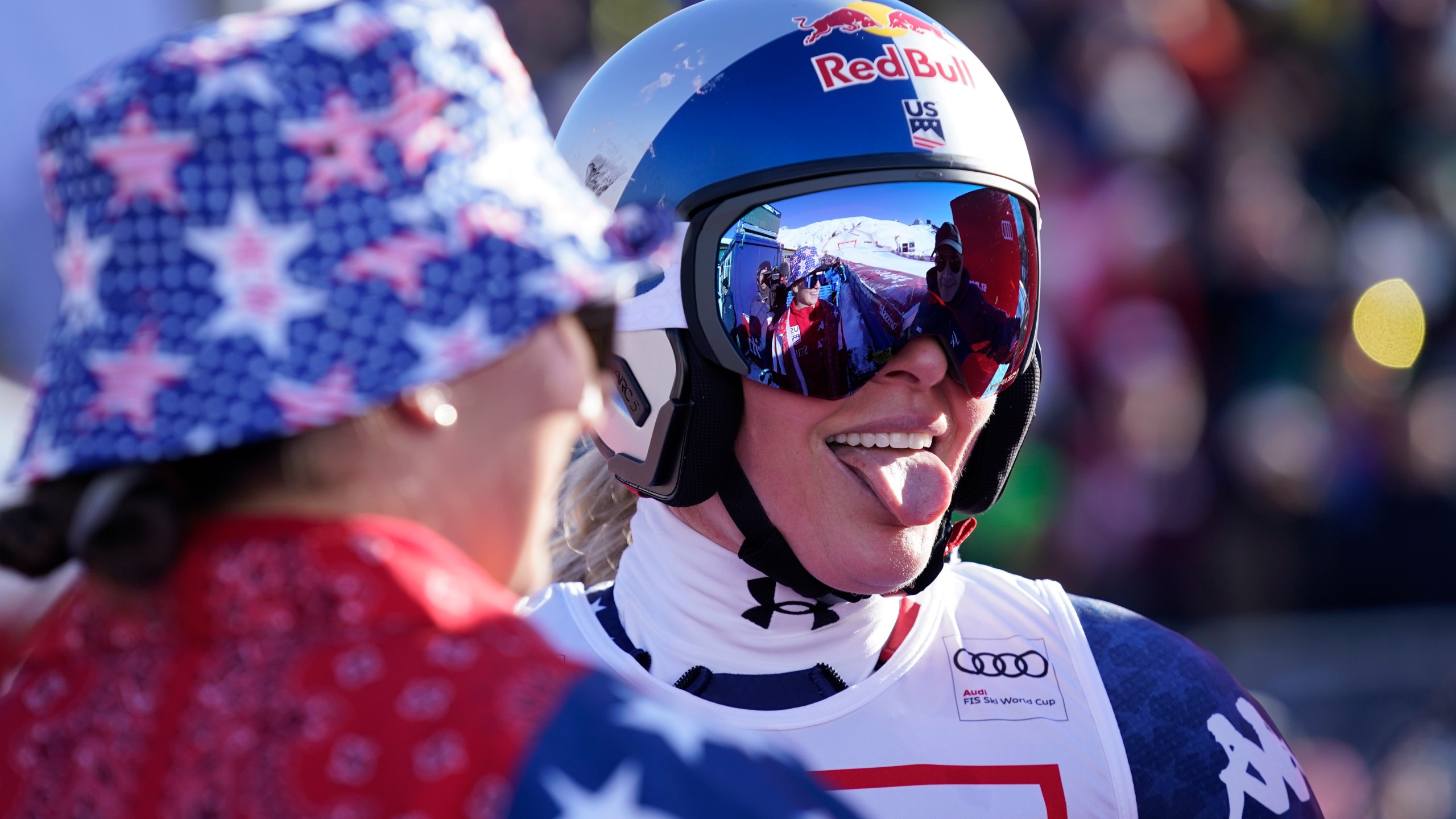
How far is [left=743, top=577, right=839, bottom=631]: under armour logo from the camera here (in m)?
2.19

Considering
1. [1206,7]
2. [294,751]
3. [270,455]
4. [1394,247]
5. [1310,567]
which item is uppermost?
[270,455]

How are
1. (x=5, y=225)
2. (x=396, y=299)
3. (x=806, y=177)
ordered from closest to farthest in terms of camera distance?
(x=396, y=299)
(x=806, y=177)
(x=5, y=225)

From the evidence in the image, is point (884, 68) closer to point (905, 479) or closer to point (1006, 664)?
point (905, 479)

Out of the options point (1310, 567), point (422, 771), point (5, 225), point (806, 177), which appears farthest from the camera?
point (1310, 567)

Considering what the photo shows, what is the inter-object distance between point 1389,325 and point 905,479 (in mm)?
5871

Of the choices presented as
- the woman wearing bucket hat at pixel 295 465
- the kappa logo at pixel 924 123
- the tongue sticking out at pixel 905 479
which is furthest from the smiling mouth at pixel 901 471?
the woman wearing bucket hat at pixel 295 465

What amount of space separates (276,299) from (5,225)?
10.5 ft

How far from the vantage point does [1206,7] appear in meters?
7.39

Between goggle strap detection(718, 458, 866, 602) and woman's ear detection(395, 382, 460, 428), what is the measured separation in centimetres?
104

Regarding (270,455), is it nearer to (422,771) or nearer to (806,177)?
(422,771)

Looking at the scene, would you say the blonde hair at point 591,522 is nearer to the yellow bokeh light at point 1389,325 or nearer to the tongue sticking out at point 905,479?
the tongue sticking out at point 905,479

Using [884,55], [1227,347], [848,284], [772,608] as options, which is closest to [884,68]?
[884,55]

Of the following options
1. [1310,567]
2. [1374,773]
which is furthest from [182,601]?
[1310,567]

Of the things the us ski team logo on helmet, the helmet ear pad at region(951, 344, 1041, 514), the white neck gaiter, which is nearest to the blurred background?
the helmet ear pad at region(951, 344, 1041, 514)
